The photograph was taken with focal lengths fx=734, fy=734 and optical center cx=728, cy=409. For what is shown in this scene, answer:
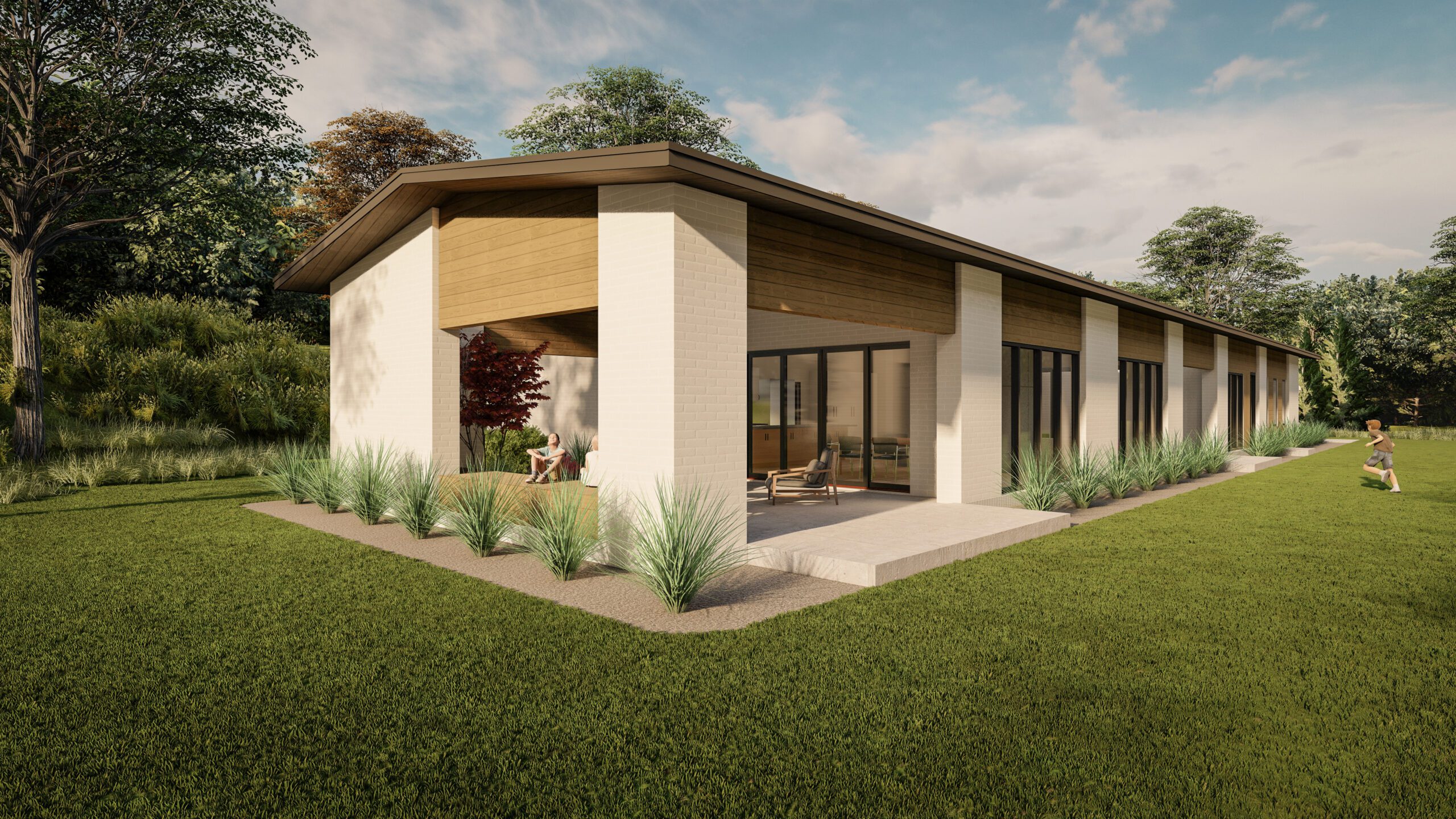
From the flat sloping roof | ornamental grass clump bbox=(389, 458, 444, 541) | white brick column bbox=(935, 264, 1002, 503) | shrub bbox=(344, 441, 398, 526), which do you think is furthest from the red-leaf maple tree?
white brick column bbox=(935, 264, 1002, 503)

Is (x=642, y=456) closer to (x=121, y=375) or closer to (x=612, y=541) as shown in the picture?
(x=612, y=541)

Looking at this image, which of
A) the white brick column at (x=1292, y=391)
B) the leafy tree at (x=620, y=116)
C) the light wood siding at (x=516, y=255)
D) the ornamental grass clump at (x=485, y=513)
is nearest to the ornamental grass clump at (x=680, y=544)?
the ornamental grass clump at (x=485, y=513)

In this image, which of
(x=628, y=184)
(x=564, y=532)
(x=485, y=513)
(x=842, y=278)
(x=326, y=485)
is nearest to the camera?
(x=564, y=532)

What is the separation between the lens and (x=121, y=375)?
1780cm

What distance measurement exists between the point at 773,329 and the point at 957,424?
404cm

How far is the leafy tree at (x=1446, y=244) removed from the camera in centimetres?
3756

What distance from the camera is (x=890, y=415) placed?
39.7 feet

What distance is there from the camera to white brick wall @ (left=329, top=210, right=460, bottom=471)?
9.86m

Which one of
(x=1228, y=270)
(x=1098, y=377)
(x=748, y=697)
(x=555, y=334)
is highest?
(x=1228, y=270)

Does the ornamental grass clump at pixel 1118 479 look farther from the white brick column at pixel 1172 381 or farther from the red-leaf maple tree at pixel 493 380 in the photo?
the red-leaf maple tree at pixel 493 380

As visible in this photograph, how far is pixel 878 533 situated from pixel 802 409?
5.21 m

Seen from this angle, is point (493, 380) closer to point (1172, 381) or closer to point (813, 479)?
point (813, 479)

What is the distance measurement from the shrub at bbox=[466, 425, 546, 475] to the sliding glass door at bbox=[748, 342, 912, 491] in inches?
209

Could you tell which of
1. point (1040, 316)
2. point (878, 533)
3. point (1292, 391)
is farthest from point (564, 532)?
point (1292, 391)
